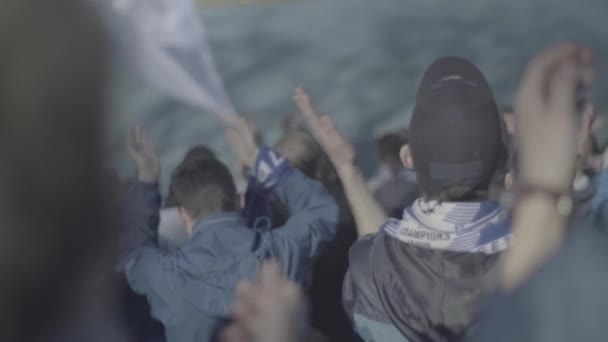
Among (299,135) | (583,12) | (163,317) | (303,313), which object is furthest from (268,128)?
(303,313)

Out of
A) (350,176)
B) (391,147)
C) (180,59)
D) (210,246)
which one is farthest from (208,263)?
(391,147)

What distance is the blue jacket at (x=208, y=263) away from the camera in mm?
1801

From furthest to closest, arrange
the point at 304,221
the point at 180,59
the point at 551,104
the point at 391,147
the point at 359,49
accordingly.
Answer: the point at 359,49 < the point at 391,147 < the point at 180,59 < the point at 304,221 < the point at 551,104

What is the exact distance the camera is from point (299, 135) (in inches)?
95.0

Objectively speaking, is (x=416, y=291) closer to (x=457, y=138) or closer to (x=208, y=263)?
(x=457, y=138)

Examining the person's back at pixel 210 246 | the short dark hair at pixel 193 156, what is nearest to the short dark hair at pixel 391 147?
the short dark hair at pixel 193 156

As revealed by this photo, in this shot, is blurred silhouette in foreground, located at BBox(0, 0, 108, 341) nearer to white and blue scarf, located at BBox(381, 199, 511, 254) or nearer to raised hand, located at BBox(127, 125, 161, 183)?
white and blue scarf, located at BBox(381, 199, 511, 254)

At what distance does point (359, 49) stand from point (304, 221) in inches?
129

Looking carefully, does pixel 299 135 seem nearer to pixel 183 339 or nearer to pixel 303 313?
pixel 183 339

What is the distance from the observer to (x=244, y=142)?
2293 mm

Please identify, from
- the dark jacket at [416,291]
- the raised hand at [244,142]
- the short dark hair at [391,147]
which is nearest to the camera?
the dark jacket at [416,291]

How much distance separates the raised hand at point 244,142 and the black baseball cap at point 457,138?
840 millimetres

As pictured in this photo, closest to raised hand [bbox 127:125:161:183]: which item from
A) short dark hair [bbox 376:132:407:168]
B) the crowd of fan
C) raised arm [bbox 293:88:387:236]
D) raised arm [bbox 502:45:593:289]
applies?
the crowd of fan

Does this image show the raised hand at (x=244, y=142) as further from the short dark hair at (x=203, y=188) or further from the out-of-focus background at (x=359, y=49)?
the out-of-focus background at (x=359, y=49)
